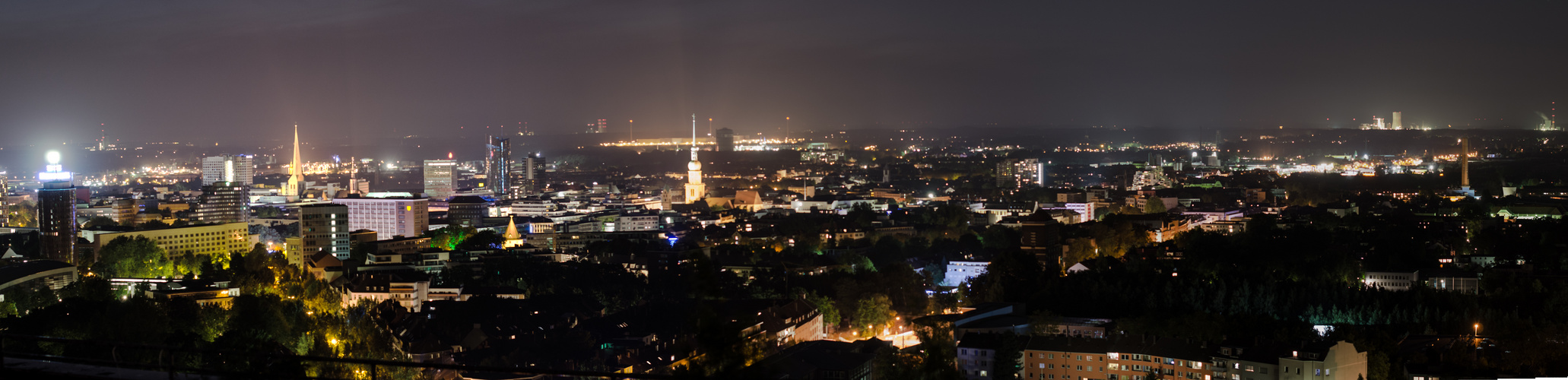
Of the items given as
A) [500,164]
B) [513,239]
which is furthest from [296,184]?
[513,239]

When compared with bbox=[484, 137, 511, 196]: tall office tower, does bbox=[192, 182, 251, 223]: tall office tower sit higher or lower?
lower

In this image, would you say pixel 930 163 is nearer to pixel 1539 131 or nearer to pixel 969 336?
pixel 1539 131

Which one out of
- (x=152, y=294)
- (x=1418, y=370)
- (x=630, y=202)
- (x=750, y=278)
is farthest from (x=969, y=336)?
(x=630, y=202)

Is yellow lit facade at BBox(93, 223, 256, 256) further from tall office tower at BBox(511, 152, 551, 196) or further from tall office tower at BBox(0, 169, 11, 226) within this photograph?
tall office tower at BBox(511, 152, 551, 196)

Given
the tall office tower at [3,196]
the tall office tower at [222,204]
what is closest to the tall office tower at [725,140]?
the tall office tower at [3,196]

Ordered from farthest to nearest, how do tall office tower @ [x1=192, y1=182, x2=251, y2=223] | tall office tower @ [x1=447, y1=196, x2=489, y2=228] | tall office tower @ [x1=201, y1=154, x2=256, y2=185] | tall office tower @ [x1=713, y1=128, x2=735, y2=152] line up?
tall office tower @ [x1=713, y1=128, x2=735, y2=152] → tall office tower @ [x1=201, y1=154, x2=256, y2=185] → tall office tower @ [x1=447, y1=196, x2=489, y2=228] → tall office tower @ [x1=192, y1=182, x2=251, y2=223]

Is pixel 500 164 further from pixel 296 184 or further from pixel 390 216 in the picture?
pixel 390 216

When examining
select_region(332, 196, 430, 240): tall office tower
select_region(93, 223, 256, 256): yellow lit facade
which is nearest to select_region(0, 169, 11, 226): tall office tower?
select_region(332, 196, 430, 240): tall office tower
